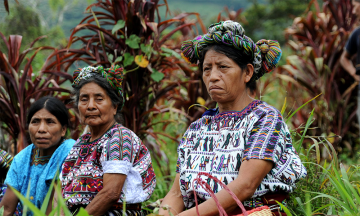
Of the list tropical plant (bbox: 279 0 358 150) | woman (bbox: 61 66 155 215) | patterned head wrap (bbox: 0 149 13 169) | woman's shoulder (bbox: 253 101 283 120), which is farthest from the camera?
tropical plant (bbox: 279 0 358 150)

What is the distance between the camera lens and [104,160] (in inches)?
86.8

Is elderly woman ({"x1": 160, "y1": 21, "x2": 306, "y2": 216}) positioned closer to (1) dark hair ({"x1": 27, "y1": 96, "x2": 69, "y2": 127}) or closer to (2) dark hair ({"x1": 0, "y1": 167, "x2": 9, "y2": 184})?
(1) dark hair ({"x1": 27, "y1": 96, "x2": 69, "y2": 127})

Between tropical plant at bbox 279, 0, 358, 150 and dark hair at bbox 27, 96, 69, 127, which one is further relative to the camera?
tropical plant at bbox 279, 0, 358, 150

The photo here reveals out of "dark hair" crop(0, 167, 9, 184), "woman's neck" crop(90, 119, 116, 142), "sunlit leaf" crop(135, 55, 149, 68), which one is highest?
"sunlit leaf" crop(135, 55, 149, 68)

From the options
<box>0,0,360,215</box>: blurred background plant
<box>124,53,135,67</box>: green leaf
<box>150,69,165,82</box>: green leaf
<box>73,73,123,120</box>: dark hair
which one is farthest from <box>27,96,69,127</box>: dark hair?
<box>150,69,165,82</box>: green leaf

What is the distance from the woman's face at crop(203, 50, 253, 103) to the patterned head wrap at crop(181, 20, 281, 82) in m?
0.06

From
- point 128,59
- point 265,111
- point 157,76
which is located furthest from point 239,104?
point 128,59

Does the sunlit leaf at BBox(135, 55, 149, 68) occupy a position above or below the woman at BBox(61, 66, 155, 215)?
above

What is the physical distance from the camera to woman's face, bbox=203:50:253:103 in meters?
1.93

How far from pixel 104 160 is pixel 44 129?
2.08 ft

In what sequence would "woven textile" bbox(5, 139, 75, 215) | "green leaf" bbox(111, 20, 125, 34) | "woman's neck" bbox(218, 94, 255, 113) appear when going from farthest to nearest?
"green leaf" bbox(111, 20, 125, 34)
"woven textile" bbox(5, 139, 75, 215)
"woman's neck" bbox(218, 94, 255, 113)

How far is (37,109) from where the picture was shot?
2621 mm

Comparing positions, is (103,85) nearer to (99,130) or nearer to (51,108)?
(99,130)

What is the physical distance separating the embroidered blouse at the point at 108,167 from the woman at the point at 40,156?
0.74ft
